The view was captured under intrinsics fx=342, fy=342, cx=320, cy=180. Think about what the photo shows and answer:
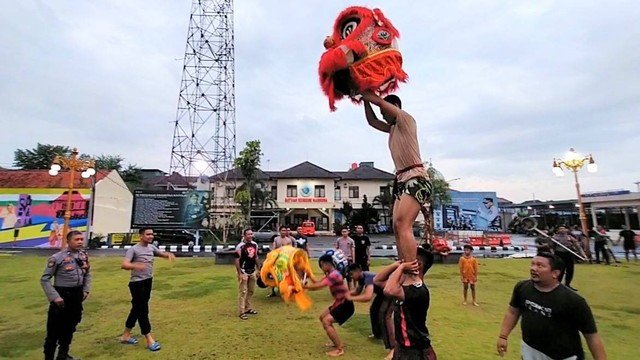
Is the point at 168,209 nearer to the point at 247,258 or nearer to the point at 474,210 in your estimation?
the point at 247,258

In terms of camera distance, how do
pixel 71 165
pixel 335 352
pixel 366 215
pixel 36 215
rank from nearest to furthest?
pixel 335 352, pixel 71 165, pixel 36 215, pixel 366 215

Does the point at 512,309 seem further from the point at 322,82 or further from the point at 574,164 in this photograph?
the point at 574,164

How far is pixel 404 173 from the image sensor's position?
2.78 m

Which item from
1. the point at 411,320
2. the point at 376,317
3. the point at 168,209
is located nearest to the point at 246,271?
the point at 376,317

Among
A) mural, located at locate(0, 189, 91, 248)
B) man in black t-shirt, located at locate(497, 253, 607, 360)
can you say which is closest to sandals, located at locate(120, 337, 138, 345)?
man in black t-shirt, located at locate(497, 253, 607, 360)

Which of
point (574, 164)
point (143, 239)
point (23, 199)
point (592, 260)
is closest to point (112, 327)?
point (143, 239)

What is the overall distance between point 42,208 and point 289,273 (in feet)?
85.1

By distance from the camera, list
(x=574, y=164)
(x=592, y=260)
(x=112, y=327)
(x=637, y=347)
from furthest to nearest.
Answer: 1. (x=592, y=260)
2. (x=574, y=164)
3. (x=112, y=327)
4. (x=637, y=347)

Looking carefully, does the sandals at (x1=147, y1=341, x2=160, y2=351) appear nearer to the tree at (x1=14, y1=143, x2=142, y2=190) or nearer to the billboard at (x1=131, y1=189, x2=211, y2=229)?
the billboard at (x1=131, y1=189, x2=211, y2=229)

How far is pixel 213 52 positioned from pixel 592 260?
27533mm

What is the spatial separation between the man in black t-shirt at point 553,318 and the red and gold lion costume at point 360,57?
1993mm

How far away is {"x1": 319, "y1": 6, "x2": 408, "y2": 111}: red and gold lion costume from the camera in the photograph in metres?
2.81

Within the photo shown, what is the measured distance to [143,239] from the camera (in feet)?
17.7

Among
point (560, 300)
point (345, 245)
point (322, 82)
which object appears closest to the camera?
point (560, 300)
